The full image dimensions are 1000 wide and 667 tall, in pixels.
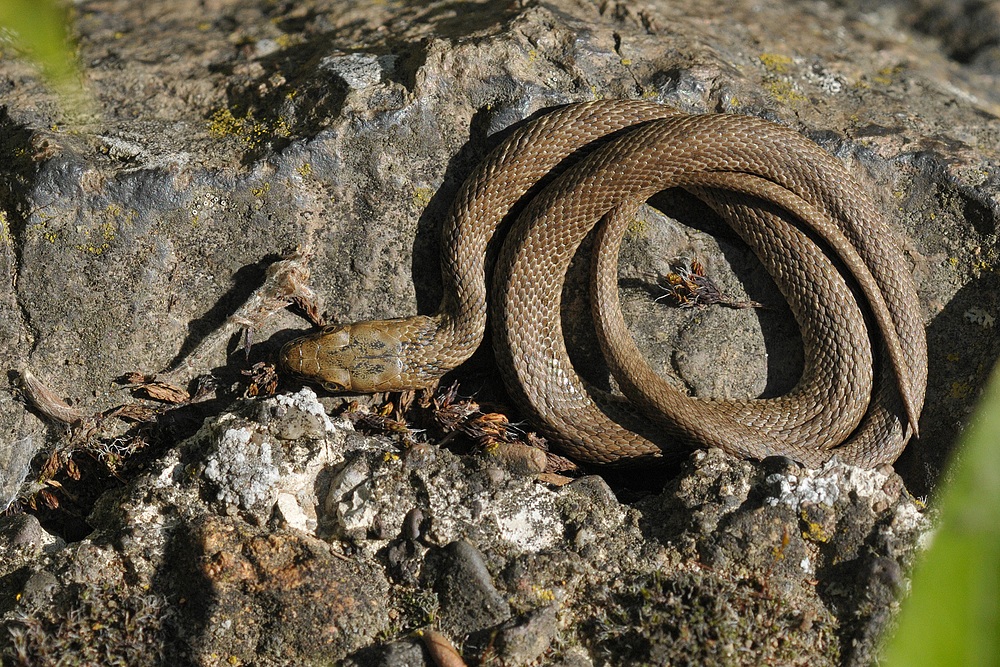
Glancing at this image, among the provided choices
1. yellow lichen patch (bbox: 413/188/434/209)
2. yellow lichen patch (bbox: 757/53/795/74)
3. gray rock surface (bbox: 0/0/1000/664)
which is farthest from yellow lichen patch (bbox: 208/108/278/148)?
yellow lichen patch (bbox: 757/53/795/74)

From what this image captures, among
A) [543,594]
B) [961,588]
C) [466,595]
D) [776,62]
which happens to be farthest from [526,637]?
[776,62]

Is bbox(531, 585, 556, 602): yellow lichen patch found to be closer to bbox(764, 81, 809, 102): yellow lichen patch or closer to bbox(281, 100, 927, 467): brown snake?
bbox(281, 100, 927, 467): brown snake

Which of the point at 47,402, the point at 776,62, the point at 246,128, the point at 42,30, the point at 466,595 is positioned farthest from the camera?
the point at 776,62

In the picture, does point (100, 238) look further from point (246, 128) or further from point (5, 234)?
point (246, 128)

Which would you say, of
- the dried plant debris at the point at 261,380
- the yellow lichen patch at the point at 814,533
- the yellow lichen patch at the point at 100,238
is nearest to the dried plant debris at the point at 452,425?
the dried plant debris at the point at 261,380

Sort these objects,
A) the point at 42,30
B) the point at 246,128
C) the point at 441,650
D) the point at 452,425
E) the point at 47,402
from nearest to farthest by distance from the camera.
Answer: the point at 42,30
the point at 441,650
the point at 47,402
the point at 452,425
the point at 246,128

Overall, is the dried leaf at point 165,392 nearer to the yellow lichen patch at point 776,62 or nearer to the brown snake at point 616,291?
the brown snake at point 616,291
